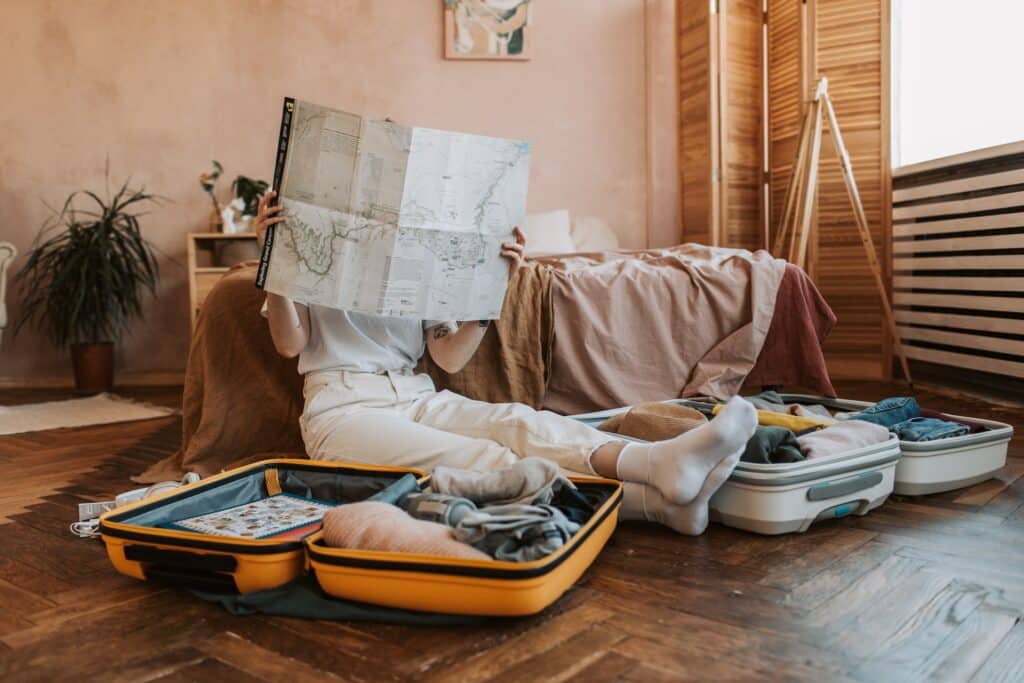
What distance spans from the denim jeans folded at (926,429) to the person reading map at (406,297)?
0.62m

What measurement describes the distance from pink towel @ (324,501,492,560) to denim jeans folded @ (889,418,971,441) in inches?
45.8

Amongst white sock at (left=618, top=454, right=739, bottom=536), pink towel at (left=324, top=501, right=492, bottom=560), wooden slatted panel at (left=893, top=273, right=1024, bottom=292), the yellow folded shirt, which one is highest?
wooden slatted panel at (left=893, top=273, right=1024, bottom=292)

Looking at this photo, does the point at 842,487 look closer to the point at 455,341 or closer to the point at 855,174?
the point at 455,341

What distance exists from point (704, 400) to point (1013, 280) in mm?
1364

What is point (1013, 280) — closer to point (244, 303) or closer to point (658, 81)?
point (658, 81)

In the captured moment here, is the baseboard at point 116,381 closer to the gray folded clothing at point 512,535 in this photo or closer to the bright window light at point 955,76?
the gray folded clothing at point 512,535

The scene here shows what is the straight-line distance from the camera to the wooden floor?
1103mm

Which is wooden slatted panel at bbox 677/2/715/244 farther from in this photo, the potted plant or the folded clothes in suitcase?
the folded clothes in suitcase

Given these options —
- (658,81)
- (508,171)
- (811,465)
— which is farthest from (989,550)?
(658,81)

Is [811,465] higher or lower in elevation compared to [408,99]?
lower

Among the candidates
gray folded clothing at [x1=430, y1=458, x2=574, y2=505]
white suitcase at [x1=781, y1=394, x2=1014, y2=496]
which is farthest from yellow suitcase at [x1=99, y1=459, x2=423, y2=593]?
white suitcase at [x1=781, y1=394, x2=1014, y2=496]

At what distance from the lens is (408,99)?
4.64 meters

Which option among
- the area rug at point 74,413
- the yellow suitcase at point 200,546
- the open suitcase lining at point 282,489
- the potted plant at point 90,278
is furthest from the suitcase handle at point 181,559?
the potted plant at point 90,278

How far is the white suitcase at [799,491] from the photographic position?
63.2 inches
